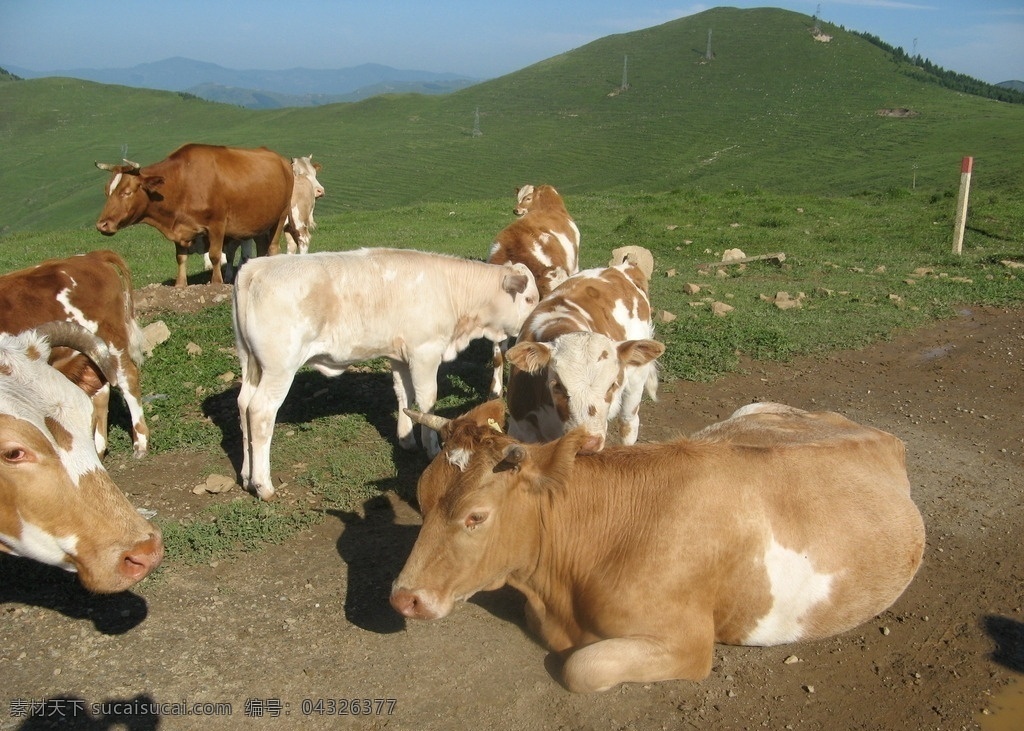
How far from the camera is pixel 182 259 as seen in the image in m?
13.6

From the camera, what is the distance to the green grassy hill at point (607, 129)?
46312 millimetres

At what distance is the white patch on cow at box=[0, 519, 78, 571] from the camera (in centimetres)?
421

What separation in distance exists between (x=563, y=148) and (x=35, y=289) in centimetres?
5444

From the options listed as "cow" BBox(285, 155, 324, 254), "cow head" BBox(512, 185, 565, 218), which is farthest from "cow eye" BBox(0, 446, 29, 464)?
"cow" BBox(285, 155, 324, 254)

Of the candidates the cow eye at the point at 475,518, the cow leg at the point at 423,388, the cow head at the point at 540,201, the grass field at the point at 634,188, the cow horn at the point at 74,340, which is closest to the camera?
the cow eye at the point at 475,518

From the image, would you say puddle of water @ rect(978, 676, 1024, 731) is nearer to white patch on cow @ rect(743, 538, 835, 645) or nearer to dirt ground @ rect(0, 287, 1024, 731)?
dirt ground @ rect(0, 287, 1024, 731)

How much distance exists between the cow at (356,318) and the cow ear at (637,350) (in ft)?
6.38

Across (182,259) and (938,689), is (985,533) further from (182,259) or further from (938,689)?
(182,259)

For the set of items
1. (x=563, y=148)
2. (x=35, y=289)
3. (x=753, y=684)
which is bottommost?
(x=753, y=684)

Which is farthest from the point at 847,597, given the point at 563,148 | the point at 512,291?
the point at 563,148

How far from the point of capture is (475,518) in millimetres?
4297

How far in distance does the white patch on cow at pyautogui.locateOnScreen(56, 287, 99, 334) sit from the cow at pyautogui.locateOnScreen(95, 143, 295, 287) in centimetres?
558

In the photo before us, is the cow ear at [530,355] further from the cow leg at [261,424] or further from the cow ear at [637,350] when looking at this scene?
the cow leg at [261,424]

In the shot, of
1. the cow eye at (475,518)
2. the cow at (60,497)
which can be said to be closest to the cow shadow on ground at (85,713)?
the cow at (60,497)
